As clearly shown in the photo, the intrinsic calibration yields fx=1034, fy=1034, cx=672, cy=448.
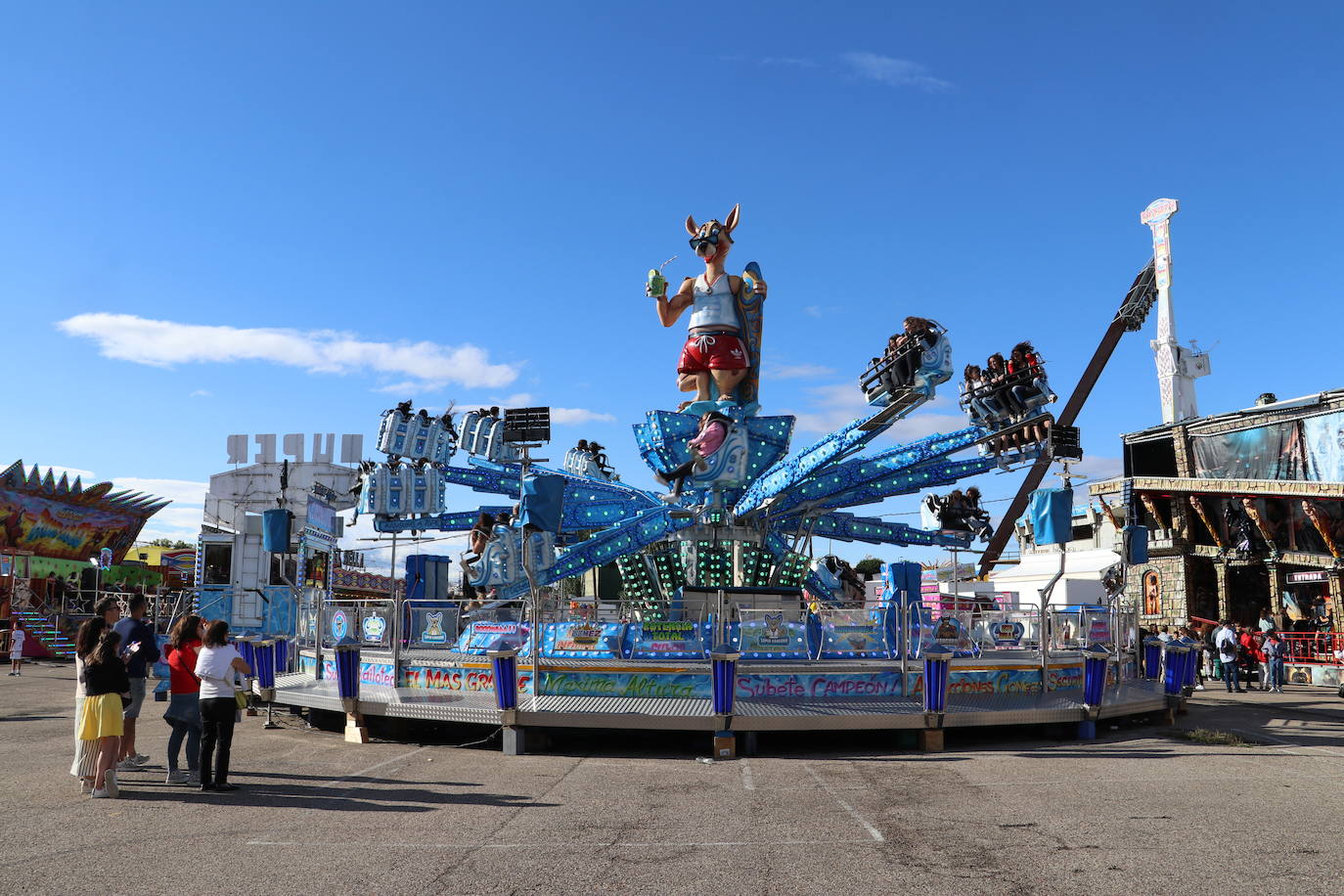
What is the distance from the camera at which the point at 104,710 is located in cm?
934

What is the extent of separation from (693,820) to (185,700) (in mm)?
5302

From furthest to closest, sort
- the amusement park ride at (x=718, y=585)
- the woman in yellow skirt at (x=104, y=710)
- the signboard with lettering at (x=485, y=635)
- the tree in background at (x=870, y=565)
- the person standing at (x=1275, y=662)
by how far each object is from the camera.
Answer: the tree in background at (x=870, y=565), the person standing at (x=1275, y=662), the signboard with lettering at (x=485, y=635), the amusement park ride at (x=718, y=585), the woman in yellow skirt at (x=104, y=710)

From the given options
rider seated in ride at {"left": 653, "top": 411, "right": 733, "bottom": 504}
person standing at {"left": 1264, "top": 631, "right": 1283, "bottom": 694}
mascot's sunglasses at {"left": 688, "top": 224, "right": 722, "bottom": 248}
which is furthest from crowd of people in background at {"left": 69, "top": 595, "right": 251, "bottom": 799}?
person standing at {"left": 1264, "top": 631, "right": 1283, "bottom": 694}

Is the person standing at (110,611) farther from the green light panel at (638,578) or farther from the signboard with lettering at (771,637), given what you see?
the green light panel at (638,578)

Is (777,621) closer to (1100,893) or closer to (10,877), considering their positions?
(1100,893)

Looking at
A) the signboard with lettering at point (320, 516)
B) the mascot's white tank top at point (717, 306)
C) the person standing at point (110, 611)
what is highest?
the mascot's white tank top at point (717, 306)

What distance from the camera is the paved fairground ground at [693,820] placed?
6723mm

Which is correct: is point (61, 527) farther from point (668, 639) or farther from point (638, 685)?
point (638, 685)

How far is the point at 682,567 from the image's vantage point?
21.9 meters

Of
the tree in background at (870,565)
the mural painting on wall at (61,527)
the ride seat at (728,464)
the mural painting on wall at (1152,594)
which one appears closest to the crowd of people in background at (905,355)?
the ride seat at (728,464)

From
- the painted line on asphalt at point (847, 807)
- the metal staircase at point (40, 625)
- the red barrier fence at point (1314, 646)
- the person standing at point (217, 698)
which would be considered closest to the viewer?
the painted line on asphalt at point (847, 807)

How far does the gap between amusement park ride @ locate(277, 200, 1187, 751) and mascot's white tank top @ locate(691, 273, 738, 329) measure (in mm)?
42

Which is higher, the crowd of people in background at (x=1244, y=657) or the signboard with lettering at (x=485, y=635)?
the signboard with lettering at (x=485, y=635)

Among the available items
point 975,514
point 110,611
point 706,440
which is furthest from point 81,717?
point 975,514
